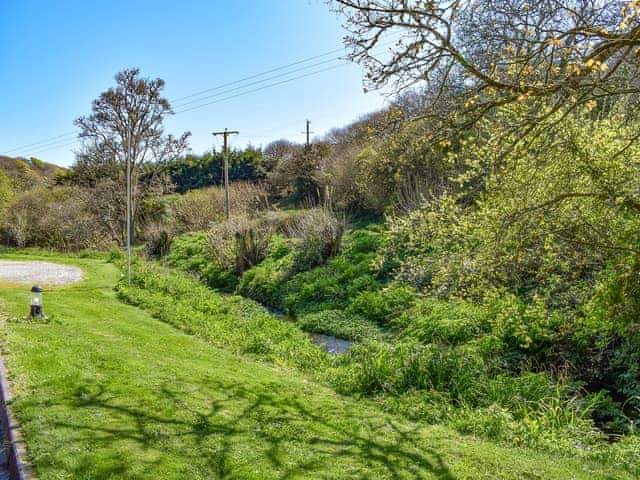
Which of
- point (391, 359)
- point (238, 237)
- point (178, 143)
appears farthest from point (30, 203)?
point (391, 359)

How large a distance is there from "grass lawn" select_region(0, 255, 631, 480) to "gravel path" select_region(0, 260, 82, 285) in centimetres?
645

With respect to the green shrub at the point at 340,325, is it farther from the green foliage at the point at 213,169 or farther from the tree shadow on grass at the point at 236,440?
the green foliage at the point at 213,169

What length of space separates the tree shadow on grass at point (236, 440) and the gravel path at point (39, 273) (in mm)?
9263

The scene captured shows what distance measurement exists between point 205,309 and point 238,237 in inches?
187

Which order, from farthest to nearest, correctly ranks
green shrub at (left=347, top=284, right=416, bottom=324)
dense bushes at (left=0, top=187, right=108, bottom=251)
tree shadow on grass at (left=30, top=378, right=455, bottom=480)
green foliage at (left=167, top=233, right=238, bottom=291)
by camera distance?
1. dense bushes at (left=0, top=187, right=108, bottom=251)
2. green foliage at (left=167, top=233, right=238, bottom=291)
3. green shrub at (left=347, top=284, right=416, bottom=324)
4. tree shadow on grass at (left=30, top=378, right=455, bottom=480)

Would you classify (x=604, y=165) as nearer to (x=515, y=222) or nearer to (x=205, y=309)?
(x=515, y=222)

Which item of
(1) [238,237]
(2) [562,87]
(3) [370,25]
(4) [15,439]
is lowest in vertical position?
(4) [15,439]

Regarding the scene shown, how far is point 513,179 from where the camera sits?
5.21 metres

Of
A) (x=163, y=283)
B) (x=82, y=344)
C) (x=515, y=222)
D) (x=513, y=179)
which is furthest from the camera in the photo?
(x=163, y=283)

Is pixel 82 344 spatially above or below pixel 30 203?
below

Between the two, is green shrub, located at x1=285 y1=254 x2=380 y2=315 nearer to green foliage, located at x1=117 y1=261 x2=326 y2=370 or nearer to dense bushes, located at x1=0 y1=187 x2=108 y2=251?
green foliage, located at x1=117 y1=261 x2=326 y2=370

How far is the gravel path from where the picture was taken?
1248cm

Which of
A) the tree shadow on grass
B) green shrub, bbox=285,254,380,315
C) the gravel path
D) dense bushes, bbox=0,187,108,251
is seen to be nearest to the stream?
green shrub, bbox=285,254,380,315

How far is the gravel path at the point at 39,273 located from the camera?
12.5m
